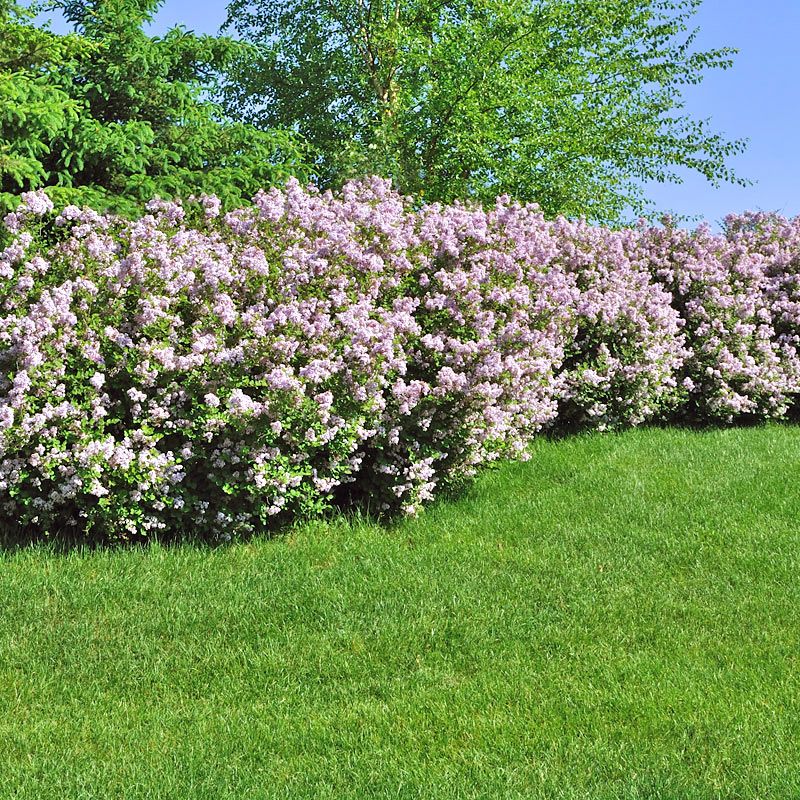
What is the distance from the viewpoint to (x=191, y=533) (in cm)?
652

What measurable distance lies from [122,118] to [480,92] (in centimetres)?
637

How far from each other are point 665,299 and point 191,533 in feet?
20.6

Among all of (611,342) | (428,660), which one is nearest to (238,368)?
(428,660)

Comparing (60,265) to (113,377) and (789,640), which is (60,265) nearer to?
(113,377)

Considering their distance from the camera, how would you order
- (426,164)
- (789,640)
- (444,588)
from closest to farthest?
(789,640) < (444,588) < (426,164)

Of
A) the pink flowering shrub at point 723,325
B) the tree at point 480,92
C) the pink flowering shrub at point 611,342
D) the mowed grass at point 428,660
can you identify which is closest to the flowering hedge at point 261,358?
the mowed grass at point 428,660

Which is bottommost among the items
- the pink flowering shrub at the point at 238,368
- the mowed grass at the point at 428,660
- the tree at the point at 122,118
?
the mowed grass at the point at 428,660

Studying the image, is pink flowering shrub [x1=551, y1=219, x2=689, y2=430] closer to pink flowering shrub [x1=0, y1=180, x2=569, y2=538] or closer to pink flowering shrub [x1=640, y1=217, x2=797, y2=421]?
pink flowering shrub [x1=640, y1=217, x2=797, y2=421]

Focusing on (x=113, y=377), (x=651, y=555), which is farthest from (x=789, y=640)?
(x=113, y=377)

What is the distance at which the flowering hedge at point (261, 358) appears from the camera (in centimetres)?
607

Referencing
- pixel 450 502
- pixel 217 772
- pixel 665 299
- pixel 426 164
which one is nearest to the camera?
pixel 217 772

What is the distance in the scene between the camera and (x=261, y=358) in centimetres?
633

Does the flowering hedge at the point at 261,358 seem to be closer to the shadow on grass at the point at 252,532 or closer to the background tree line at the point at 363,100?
the shadow on grass at the point at 252,532

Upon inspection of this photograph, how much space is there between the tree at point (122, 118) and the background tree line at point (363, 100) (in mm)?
30
